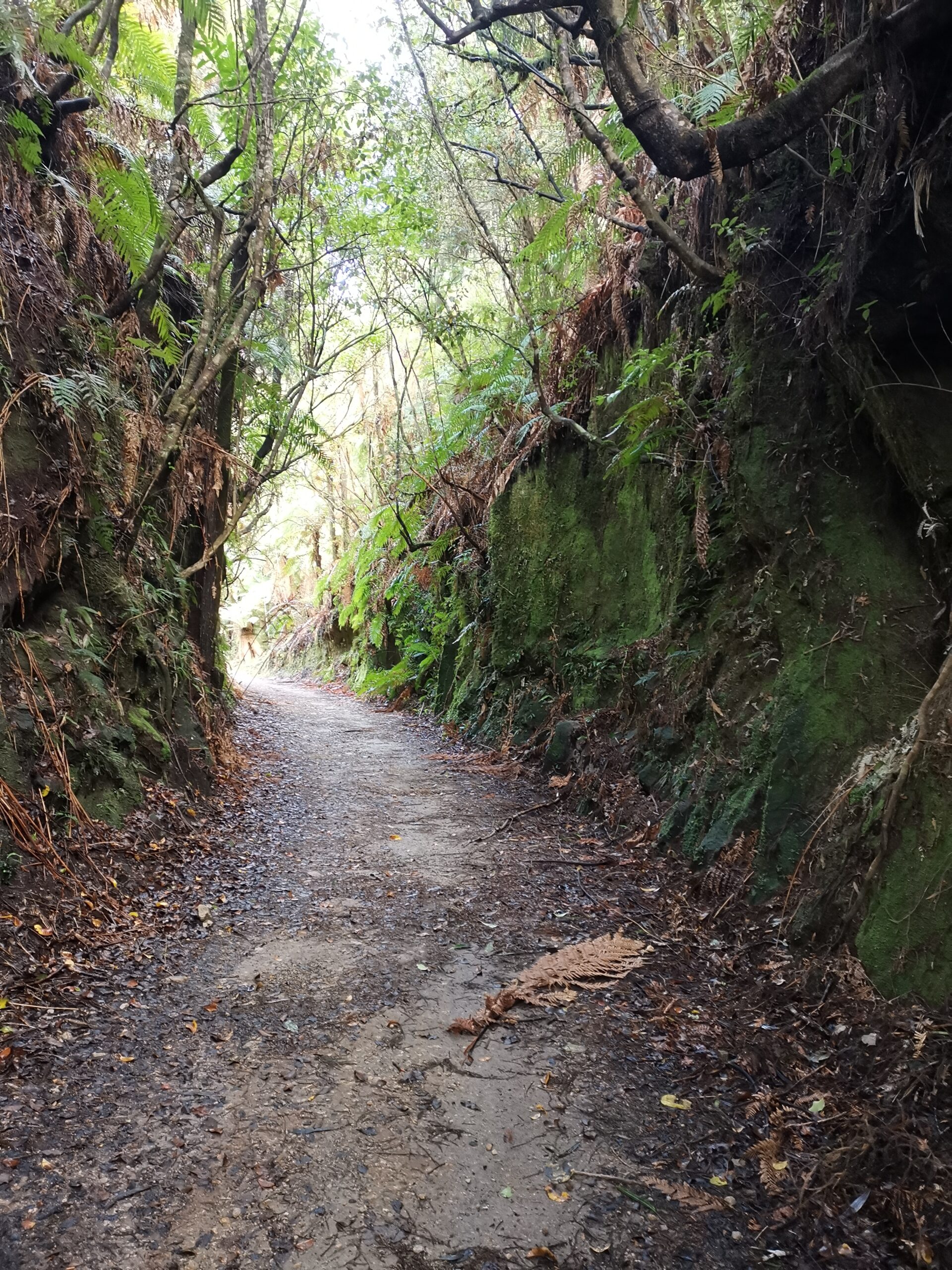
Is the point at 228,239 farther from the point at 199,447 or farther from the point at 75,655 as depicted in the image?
the point at 75,655

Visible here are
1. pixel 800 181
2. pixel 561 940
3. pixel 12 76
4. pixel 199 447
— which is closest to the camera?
pixel 561 940

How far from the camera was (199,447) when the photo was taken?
7.64 meters

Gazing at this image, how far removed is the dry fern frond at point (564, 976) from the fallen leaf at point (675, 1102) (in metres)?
0.72

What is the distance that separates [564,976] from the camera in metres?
3.68

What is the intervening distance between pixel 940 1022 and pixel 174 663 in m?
5.91

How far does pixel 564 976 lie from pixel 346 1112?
1316 millimetres

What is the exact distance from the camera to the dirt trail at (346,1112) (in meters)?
2.17

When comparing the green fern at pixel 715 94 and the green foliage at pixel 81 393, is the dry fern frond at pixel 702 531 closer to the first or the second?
the green fern at pixel 715 94

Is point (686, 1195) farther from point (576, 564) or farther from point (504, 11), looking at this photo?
point (576, 564)

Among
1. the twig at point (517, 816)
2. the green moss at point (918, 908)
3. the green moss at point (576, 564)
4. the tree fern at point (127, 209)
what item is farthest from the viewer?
the green moss at point (576, 564)

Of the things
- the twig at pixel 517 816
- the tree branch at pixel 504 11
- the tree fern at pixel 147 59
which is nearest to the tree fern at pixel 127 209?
the tree fern at pixel 147 59

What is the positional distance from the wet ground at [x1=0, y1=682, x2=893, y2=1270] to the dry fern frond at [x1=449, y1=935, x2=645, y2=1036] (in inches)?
2.7

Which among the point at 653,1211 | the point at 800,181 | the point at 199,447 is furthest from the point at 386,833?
the point at 800,181

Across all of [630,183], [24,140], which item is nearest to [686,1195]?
[630,183]
